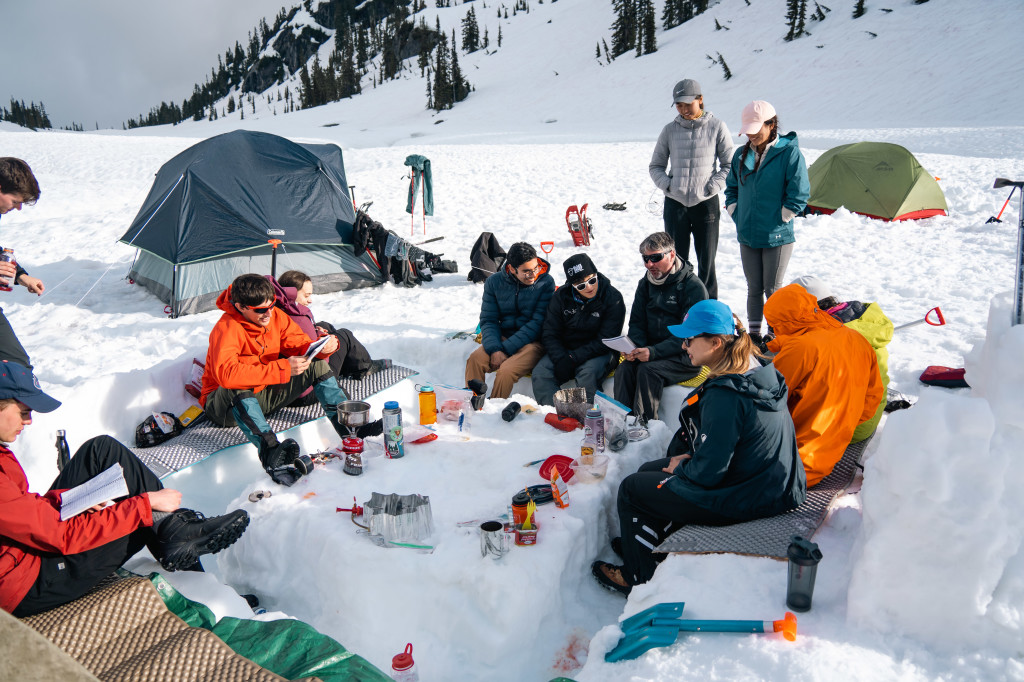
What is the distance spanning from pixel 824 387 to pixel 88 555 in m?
3.31

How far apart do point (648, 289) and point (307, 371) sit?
254 cm

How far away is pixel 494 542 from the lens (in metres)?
2.90

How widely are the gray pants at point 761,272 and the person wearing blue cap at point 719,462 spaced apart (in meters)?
2.24

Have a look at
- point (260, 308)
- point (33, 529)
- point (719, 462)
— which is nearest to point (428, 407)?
point (260, 308)

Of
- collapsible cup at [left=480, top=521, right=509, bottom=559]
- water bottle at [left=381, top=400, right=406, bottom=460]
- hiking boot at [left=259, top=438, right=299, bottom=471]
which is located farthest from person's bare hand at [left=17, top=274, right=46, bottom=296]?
collapsible cup at [left=480, top=521, right=509, bottom=559]

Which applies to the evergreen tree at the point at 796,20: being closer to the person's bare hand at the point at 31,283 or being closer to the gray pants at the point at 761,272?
the gray pants at the point at 761,272

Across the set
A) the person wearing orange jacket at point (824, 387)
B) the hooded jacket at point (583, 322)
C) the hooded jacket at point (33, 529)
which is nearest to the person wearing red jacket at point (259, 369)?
the hooded jacket at point (33, 529)

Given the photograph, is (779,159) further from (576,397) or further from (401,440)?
(401,440)

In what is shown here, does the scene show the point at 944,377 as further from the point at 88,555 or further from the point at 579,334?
the point at 88,555

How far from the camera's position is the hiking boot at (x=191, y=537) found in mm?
2818

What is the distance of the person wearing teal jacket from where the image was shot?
473cm

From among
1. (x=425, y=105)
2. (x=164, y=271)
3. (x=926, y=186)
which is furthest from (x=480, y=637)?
(x=425, y=105)

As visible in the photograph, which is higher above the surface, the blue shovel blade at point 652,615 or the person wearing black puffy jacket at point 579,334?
the person wearing black puffy jacket at point 579,334

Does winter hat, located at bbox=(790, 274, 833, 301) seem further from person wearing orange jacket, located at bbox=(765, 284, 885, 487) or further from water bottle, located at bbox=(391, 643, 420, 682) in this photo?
water bottle, located at bbox=(391, 643, 420, 682)
